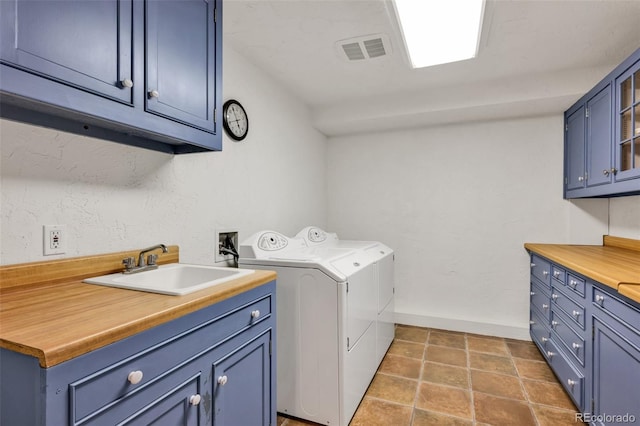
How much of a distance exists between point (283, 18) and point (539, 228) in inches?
114

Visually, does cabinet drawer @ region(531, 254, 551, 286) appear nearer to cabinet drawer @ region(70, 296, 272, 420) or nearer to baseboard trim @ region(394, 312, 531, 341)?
baseboard trim @ region(394, 312, 531, 341)

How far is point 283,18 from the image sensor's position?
6.18 feet

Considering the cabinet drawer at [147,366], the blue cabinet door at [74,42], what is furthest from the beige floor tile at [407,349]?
the blue cabinet door at [74,42]

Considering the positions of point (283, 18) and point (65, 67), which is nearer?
point (65, 67)

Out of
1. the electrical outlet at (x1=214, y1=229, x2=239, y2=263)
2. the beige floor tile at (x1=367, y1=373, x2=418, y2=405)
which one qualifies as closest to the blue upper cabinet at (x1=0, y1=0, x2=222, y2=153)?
the electrical outlet at (x1=214, y1=229, x2=239, y2=263)

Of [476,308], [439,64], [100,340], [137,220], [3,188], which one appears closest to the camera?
[100,340]

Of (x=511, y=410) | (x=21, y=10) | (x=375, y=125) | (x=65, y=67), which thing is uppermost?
(x=375, y=125)

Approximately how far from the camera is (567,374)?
78.6 inches

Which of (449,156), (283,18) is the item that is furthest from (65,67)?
(449,156)

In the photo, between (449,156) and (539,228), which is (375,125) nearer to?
(449,156)

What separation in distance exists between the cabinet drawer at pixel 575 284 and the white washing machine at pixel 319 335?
1.26 metres

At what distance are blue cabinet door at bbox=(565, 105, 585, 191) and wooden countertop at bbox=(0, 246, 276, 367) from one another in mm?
2717

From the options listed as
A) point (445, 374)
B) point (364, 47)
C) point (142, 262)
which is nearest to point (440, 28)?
point (364, 47)

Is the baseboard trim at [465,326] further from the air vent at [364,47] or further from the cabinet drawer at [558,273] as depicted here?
the air vent at [364,47]
